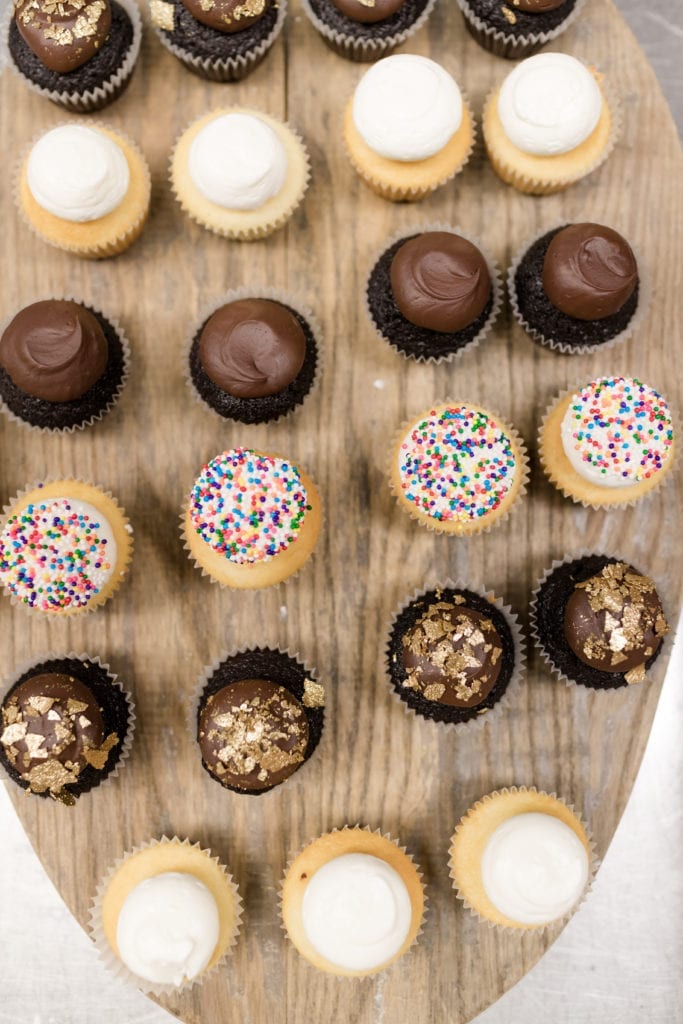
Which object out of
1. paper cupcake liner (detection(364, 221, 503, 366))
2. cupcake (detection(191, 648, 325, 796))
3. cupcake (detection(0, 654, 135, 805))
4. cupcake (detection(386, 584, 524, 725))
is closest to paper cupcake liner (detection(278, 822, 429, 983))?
cupcake (detection(191, 648, 325, 796))

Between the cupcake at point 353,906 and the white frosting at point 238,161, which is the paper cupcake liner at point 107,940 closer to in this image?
the cupcake at point 353,906

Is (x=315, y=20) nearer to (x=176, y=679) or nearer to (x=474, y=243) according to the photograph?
(x=474, y=243)

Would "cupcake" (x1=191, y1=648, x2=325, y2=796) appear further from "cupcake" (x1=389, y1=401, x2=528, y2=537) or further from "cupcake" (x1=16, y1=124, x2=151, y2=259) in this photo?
"cupcake" (x1=16, y1=124, x2=151, y2=259)

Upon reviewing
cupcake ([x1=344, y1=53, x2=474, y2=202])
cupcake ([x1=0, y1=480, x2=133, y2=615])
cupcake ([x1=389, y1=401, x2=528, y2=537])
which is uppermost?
cupcake ([x1=344, y1=53, x2=474, y2=202])

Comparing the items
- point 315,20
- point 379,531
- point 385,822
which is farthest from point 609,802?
point 315,20

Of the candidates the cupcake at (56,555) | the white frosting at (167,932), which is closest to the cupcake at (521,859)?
the white frosting at (167,932)
